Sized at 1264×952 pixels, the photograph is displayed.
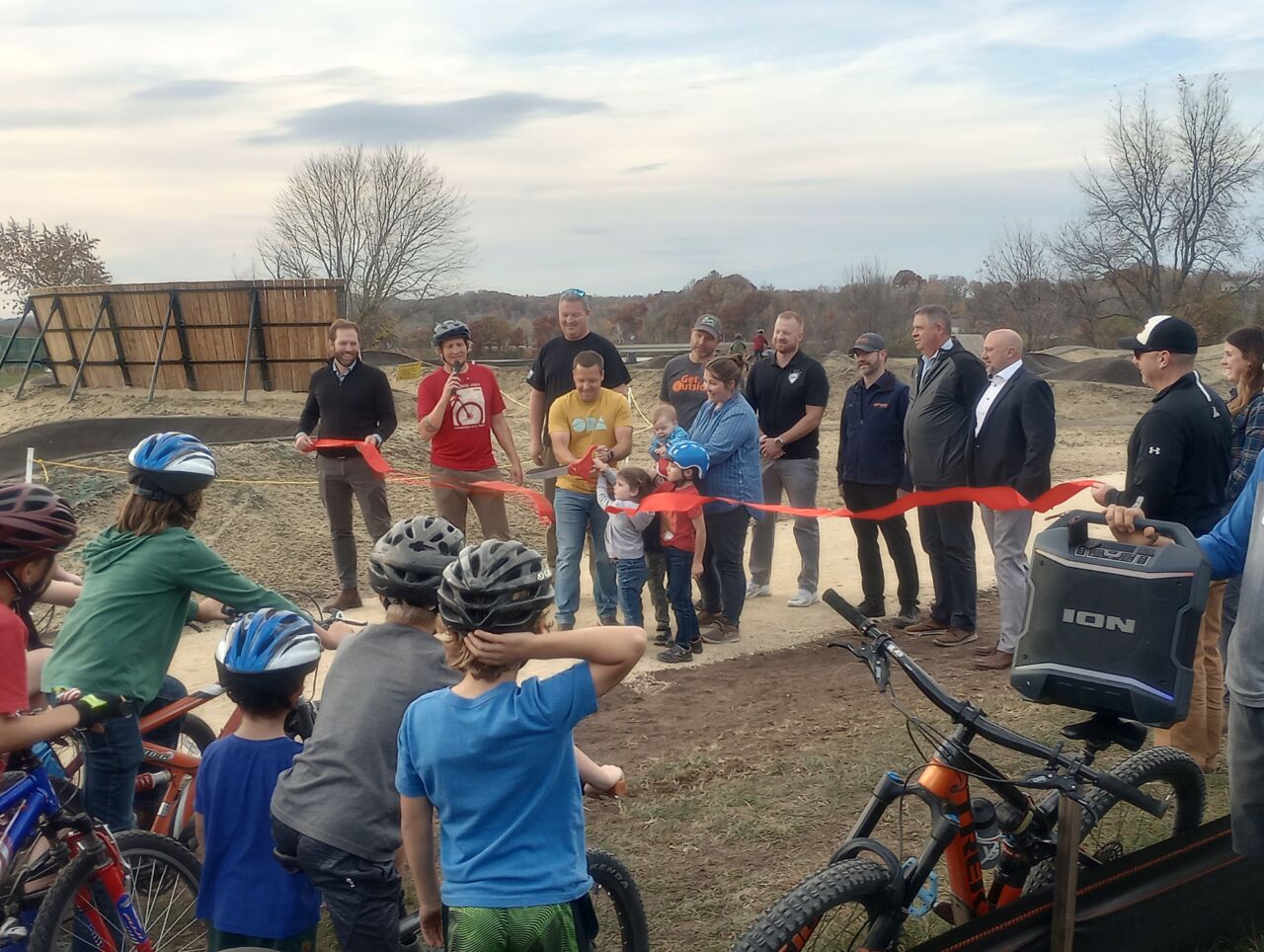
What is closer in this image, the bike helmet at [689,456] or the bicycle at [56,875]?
the bicycle at [56,875]

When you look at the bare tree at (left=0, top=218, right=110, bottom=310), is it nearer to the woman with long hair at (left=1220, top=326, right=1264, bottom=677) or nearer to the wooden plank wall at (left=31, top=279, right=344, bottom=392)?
the wooden plank wall at (left=31, top=279, right=344, bottom=392)

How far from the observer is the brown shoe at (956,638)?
25.7 ft

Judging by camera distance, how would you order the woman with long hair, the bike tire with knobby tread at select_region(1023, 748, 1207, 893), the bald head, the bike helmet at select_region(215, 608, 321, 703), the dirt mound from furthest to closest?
the dirt mound
the bald head
the woman with long hair
the bike tire with knobby tread at select_region(1023, 748, 1207, 893)
the bike helmet at select_region(215, 608, 321, 703)

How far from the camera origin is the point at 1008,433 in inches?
281

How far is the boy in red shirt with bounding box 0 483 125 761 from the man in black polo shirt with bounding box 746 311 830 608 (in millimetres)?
5996

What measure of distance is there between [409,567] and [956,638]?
222 inches

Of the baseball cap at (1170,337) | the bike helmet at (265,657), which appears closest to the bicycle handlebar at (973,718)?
the bike helmet at (265,657)

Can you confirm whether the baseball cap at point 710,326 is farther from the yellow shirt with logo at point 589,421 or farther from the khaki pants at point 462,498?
the khaki pants at point 462,498

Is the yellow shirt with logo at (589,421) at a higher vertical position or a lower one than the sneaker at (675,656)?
higher

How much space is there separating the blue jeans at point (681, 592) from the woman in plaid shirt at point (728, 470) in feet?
1.38

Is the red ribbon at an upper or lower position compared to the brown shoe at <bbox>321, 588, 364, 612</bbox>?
upper

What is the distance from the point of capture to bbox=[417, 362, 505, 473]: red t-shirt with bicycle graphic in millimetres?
8523

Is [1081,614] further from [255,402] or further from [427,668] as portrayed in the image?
[255,402]

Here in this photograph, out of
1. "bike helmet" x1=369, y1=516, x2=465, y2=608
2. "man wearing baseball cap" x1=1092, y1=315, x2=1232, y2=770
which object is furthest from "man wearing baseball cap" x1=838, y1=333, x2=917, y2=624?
"bike helmet" x1=369, y1=516, x2=465, y2=608
